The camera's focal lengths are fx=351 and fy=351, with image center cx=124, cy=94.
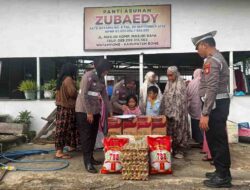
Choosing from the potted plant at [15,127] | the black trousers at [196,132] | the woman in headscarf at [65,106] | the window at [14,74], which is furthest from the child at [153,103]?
the window at [14,74]

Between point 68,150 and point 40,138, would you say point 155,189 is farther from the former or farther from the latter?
point 40,138

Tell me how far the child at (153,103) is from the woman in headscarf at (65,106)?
1.30 m

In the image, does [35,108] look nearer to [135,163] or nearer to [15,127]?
[15,127]

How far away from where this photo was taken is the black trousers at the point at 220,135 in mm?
4441

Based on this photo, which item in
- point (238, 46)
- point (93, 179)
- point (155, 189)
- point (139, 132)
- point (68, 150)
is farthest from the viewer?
point (238, 46)

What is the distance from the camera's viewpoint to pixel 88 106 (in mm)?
5137

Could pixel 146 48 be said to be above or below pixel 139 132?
above

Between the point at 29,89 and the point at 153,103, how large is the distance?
3371mm

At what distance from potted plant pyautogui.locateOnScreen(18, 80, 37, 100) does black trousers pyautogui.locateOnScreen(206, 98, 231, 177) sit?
4934mm

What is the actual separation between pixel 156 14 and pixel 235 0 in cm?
178

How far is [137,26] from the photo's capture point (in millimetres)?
7934

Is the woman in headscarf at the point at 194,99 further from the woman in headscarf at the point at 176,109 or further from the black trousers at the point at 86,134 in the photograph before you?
the black trousers at the point at 86,134

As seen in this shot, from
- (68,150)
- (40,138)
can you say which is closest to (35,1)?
(40,138)

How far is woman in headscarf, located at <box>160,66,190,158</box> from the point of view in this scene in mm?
6008
